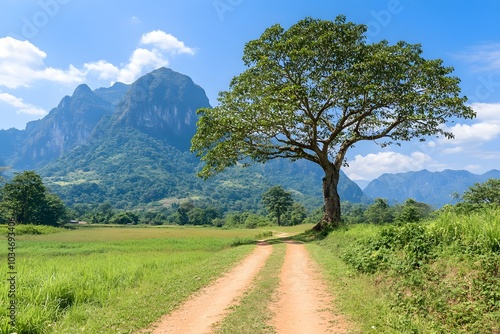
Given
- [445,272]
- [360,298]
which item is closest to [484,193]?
[445,272]

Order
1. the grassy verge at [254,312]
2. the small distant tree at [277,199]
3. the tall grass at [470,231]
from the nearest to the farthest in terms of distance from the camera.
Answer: the grassy verge at [254,312], the tall grass at [470,231], the small distant tree at [277,199]

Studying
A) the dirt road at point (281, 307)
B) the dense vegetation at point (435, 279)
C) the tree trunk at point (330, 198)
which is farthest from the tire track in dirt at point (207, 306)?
the tree trunk at point (330, 198)

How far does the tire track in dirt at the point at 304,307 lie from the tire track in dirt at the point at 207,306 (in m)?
1.43

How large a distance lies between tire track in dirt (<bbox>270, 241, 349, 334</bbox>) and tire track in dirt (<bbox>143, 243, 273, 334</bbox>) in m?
1.43

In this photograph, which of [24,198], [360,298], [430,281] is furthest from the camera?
[24,198]

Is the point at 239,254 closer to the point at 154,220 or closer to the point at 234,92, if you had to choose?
the point at 234,92

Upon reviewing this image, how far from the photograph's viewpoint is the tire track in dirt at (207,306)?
8.12 meters

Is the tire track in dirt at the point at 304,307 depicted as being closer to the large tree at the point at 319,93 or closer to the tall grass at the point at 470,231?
the tall grass at the point at 470,231

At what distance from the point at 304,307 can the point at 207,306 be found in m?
2.89

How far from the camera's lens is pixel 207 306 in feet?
32.4

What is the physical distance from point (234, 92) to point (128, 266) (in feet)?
67.1

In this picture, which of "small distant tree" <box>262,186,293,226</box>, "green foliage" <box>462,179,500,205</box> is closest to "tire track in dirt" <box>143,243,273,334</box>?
"green foliage" <box>462,179,500,205</box>

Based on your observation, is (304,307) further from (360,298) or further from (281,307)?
(360,298)

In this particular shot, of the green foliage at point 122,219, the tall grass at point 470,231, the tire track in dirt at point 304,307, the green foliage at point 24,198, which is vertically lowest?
the green foliage at point 122,219
